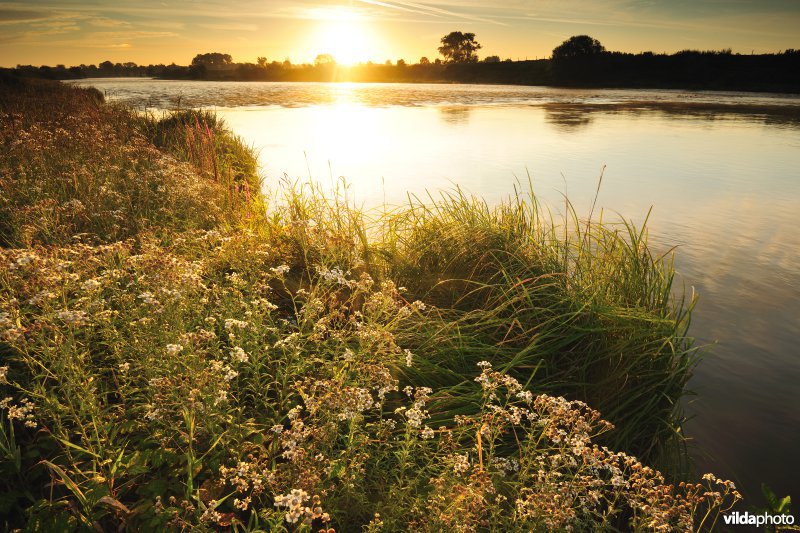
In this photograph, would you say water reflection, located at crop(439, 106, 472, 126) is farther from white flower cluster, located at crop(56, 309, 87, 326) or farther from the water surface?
white flower cluster, located at crop(56, 309, 87, 326)

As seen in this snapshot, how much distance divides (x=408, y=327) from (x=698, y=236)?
7.90 metres

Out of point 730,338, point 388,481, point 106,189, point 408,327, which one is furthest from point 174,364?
point 730,338

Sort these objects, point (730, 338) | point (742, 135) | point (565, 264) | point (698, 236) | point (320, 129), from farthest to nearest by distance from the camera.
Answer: point (320, 129) → point (742, 135) → point (698, 236) → point (730, 338) → point (565, 264)

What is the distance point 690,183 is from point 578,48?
77654 millimetres

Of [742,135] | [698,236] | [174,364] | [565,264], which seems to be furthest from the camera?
[742,135]

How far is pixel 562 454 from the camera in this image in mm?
2553

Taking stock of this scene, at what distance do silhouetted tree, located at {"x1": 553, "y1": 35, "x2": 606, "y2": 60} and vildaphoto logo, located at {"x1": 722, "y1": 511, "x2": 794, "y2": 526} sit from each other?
282 feet

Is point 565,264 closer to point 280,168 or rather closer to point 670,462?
point 670,462

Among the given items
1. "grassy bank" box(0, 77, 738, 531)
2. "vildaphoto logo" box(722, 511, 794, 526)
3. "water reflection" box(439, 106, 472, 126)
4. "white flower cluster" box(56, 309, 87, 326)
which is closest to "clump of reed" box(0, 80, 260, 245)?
"grassy bank" box(0, 77, 738, 531)

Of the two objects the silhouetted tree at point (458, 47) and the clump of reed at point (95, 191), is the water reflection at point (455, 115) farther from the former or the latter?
the silhouetted tree at point (458, 47)

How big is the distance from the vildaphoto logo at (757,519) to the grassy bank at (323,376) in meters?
0.16

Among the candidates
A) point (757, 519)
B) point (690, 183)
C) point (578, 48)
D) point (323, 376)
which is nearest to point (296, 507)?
point (323, 376)

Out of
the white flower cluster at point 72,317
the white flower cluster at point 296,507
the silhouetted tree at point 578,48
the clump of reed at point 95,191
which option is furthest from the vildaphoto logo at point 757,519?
the silhouetted tree at point 578,48

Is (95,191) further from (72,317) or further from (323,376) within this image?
(323,376)
